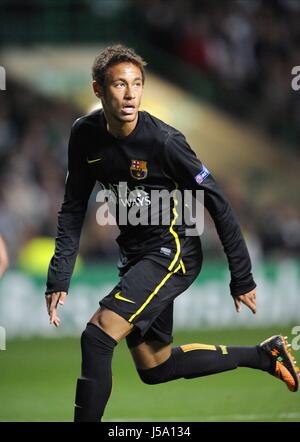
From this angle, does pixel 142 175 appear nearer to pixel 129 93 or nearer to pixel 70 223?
pixel 129 93

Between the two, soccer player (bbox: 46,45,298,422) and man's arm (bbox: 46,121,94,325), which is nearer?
soccer player (bbox: 46,45,298,422)

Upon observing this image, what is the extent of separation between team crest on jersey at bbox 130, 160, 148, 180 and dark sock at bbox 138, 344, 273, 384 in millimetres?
1240

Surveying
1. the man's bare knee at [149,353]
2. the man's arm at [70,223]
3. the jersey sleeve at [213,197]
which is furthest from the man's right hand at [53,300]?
the jersey sleeve at [213,197]

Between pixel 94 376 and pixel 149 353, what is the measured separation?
2.45ft

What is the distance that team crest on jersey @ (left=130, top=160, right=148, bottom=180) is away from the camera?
6.01 meters

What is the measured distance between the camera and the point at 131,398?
8.20 m

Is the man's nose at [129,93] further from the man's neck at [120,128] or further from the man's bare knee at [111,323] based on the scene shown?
the man's bare knee at [111,323]

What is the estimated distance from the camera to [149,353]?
6.37 metres

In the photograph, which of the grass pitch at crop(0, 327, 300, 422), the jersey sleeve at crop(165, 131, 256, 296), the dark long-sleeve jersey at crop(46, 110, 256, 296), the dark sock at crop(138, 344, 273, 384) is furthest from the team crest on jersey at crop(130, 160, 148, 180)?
the grass pitch at crop(0, 327, 300, 422)

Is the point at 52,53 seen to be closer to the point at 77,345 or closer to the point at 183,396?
the point at 77,345

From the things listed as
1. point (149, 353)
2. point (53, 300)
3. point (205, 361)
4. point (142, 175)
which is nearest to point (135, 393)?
point (205, 361)

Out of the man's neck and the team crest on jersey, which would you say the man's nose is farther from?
the team crest on jersey
